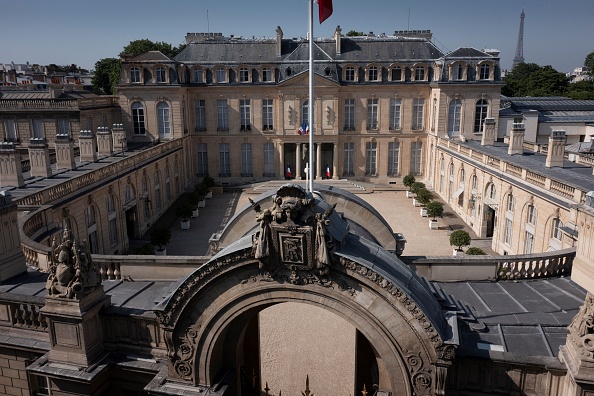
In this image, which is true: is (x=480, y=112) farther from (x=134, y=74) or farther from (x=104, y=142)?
(x=104, y=142)

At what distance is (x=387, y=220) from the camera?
36.1m

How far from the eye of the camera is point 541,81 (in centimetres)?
7744

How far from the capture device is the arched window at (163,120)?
152ft

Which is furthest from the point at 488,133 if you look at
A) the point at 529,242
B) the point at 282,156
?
the point at 282,156

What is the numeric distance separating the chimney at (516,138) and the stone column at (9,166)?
28.3 m

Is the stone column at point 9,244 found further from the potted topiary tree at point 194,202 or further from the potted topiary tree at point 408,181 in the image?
the potted topiary tree at point 408,181

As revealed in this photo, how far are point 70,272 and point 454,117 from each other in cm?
4177

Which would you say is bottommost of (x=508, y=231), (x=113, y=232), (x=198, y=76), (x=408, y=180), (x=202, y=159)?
(x=508, y=231)

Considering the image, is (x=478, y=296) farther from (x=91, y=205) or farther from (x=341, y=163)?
(x=341, y=163)

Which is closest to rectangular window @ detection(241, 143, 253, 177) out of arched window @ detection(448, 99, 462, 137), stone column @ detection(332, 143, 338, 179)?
stone column @ detection(332, 143, 338, 179)

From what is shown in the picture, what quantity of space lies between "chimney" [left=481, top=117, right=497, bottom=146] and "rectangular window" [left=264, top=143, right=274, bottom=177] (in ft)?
66.5

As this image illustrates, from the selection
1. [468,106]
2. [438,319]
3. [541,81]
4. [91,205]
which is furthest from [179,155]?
[541,81]

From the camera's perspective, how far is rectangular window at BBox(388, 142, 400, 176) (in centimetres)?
4916

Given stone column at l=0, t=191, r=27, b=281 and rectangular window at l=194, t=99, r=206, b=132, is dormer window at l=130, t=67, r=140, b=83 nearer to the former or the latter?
rectangular window at l=194, t=99, r=206, b=132
